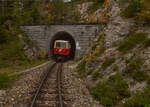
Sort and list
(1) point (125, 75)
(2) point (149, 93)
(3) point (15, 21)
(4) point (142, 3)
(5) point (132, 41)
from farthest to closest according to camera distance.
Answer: (3) point (15, 21) < (4) point (142, 3) < (5) point (132, 41) < (1) point (125, 75) < (2) point (149, 93)

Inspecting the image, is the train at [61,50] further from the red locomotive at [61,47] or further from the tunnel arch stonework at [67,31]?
the tunnel arch stonework at [67,31]

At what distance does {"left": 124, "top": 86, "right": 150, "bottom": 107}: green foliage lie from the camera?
491cm

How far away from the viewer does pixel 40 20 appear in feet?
87.4

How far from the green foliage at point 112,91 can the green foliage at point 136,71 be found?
0.53m

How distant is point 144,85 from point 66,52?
16.7m

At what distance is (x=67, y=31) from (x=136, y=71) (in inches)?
627

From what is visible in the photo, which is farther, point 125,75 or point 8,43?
point 8,43

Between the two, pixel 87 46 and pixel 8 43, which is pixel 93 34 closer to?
pixel 87 46

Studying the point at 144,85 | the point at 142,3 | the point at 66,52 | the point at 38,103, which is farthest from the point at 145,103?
the point at 66,52

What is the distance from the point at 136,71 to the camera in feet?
22.0

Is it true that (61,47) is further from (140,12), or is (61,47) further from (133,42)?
(133,42)

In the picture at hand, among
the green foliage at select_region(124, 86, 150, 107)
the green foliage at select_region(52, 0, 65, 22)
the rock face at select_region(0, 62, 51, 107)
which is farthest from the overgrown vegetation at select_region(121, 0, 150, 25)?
the green foliage at select_region(52, 0, 65, 22)

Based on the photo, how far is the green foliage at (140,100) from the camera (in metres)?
4.91

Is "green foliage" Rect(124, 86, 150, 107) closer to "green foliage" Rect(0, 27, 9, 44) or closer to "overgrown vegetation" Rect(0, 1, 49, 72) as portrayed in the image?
"overgrown vegetation" Rect(0, 1, 49, 72)
